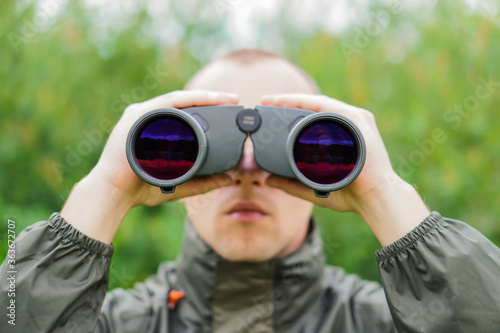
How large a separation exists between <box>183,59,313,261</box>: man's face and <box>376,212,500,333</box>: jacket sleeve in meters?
0.40

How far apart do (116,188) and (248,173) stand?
432 millimetres

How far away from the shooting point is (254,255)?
4.73 ft

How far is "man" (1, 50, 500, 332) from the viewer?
1.11 m

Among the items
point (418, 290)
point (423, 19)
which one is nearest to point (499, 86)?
point (423, 19)

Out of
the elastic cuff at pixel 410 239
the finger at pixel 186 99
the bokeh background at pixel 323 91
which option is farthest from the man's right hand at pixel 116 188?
the bokeh background at pixel 323 91

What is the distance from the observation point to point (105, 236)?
1250 mm

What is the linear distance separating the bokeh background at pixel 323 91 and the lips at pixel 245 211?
1069 millimetres

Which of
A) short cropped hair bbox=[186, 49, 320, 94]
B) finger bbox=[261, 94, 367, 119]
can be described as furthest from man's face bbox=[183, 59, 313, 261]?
finger bbox=[261, 94, 367, 119]

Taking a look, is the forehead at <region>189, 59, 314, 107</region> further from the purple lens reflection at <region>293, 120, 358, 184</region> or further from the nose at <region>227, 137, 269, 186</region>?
the purple lens reflection at <region>293, 120, 358, 184</region>

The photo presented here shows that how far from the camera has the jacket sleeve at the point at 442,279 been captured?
1.08 meters

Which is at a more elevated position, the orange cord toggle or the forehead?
the forehead

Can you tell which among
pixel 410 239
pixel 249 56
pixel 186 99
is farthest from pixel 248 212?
pixel 249 56

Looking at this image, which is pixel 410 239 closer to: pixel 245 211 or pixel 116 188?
pixel 245 211

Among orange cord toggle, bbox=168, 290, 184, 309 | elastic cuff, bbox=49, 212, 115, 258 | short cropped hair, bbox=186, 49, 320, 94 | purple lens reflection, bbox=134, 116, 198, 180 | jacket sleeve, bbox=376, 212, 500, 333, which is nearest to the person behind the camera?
jacket sleeve, bbox=376, 212, 500, 333
